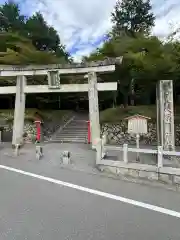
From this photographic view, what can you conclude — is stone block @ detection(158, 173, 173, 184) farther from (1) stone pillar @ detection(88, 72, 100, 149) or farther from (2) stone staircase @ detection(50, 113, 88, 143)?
(2) stone staircase @ detection(50, 113, 88, 143)

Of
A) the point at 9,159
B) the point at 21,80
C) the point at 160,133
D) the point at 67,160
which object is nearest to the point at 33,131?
the point at 21,80

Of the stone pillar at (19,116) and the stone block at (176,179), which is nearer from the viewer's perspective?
the stone block at (176,179)

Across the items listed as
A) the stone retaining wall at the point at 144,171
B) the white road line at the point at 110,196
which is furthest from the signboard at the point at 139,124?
the white road line at the point at 110,196

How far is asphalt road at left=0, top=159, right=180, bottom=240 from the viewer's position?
4.46m

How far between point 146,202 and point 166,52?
46.8ft

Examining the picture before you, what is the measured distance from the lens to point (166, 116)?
417 inches

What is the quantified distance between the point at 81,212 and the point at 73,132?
47.1 feet

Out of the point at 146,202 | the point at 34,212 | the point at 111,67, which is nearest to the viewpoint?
the point at 34,212

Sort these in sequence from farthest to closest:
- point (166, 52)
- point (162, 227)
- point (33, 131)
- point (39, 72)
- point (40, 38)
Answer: point (40, 38) < point (33, 131) < point (166, 52) < point (39, 72) < point (162, 227)

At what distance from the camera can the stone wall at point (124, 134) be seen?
17.3m

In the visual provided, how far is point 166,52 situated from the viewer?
1841cm

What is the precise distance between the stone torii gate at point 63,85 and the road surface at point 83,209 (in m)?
5.94

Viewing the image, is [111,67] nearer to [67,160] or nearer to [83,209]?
[67,160]

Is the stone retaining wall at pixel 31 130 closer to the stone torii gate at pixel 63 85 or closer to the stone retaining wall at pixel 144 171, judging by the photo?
the stone torii gate at pixel 63 85
